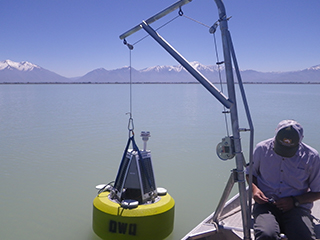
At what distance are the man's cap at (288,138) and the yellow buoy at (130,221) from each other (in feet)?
5.85

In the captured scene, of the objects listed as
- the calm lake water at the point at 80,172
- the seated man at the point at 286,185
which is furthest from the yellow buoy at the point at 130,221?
the seated man at the point at 286,185

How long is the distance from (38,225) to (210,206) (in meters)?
3.18

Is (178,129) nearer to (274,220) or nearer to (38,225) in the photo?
(38,225)

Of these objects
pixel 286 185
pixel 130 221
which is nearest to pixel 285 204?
pixel 286 185

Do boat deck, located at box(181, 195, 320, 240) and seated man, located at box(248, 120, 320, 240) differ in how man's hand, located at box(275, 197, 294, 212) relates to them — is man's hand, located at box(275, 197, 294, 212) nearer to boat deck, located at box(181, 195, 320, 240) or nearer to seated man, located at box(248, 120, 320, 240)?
seated man, located at box(248, 120, 320, 240)

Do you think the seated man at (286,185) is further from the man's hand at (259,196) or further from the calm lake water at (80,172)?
the calm lake water at (80,172)

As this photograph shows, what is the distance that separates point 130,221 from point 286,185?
1.89m

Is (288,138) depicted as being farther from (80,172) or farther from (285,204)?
(80,172)

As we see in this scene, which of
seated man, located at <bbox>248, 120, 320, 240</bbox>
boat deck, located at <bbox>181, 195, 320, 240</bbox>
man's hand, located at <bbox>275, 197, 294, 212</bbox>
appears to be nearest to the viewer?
seated man, located at <bbox>248, 120, 320, 240</bbox>

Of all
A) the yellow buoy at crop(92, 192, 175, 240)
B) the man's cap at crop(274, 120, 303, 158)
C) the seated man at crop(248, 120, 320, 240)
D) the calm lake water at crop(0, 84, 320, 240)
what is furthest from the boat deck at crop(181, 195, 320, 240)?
the calm lake water at crop(0, 84, 320, 240)

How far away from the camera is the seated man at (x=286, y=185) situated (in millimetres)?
2908

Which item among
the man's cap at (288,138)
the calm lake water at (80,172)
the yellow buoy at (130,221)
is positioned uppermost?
the man's cap at (288,138)

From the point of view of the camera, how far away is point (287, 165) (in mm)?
3139

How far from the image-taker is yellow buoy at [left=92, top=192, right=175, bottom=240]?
384 centimetres
